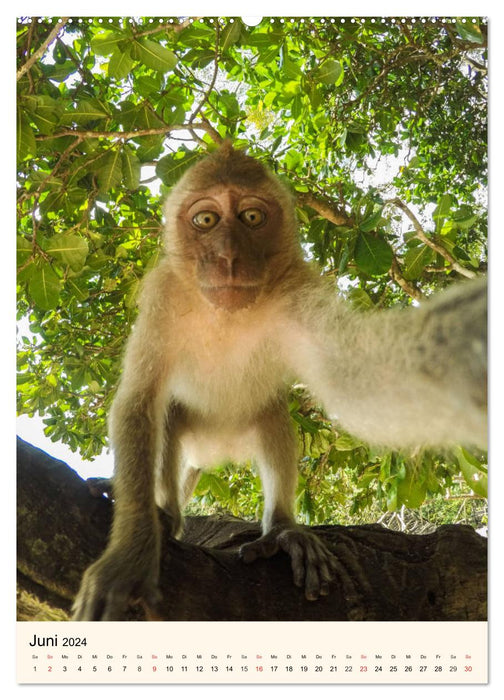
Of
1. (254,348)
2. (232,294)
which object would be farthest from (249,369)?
(232,294)

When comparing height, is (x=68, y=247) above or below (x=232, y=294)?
above

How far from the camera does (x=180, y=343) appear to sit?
2910mm

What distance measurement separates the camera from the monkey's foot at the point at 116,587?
2.13 metres

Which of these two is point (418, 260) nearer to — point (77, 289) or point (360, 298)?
point (360, 298)

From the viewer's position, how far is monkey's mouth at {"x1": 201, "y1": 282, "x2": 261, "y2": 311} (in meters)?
2.58

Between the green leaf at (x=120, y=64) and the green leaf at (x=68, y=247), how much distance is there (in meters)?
0.75

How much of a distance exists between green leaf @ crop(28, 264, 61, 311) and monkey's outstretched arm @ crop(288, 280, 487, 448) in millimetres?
1200

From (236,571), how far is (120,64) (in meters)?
2.20

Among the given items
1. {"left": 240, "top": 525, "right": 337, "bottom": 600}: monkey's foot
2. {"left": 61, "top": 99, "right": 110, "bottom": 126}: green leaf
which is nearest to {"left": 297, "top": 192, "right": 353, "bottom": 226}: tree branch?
{"left": 61, "top": 99, "right": 110, "bottom": 126}: green leaf

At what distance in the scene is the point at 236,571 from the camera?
2.42m

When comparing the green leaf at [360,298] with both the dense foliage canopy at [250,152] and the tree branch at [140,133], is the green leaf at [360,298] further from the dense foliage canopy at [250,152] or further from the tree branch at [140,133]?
the tree branch at [140,133]

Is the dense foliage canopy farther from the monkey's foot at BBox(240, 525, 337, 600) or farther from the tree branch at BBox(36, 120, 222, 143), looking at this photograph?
the monkey's foot at BBox(240, 525, 337, 600)
